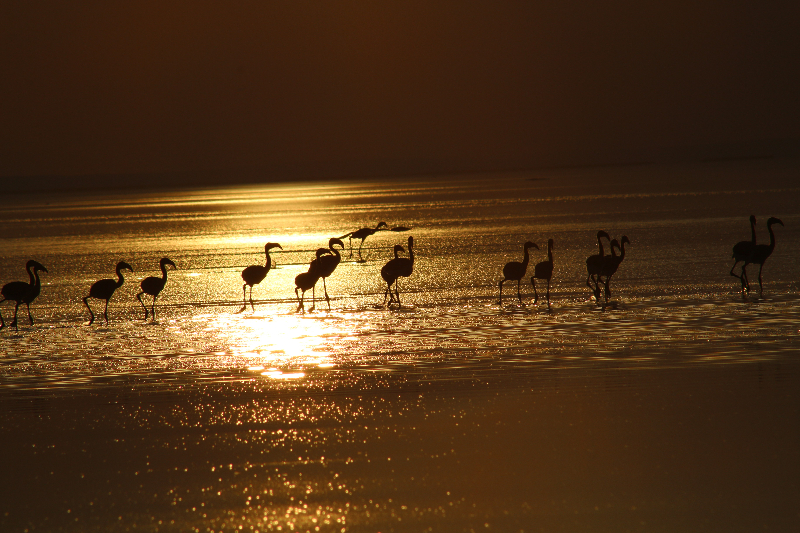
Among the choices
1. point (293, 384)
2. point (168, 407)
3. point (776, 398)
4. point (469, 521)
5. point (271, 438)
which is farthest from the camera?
point (293, 384)

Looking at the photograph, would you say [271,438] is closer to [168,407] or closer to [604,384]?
[168,407]

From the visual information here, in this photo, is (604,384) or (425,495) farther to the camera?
(604,384)

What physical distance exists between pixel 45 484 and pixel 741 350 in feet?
20.3

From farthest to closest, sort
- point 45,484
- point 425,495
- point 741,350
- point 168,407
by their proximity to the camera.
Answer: point 741,350 < point 168,407 < point 45,484 < point 425,495

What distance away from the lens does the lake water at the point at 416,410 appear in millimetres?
5312

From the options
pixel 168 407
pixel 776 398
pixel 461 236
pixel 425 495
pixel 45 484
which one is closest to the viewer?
pixel 425 495

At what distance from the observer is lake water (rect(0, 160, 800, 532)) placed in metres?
5.31

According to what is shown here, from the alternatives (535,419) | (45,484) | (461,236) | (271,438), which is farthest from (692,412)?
(461,236)

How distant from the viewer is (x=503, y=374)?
8.30 m

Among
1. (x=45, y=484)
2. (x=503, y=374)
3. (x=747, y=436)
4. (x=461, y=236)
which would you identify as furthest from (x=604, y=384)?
(x=461, y=236)

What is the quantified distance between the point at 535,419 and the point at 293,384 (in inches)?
92.3

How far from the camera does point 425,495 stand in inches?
215

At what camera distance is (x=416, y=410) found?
7.25 meters

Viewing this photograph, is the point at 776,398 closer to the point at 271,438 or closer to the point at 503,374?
the point at 503,374
